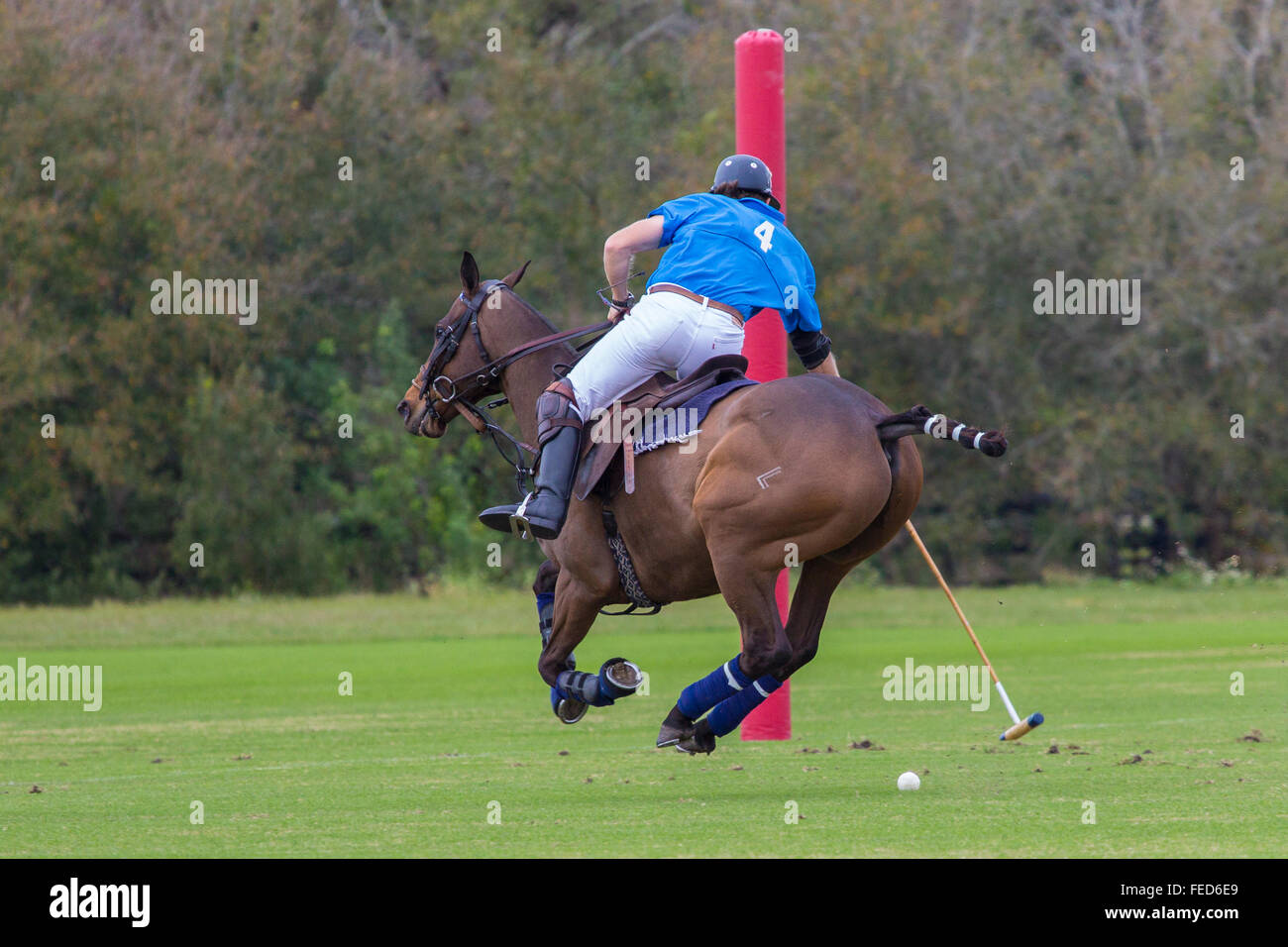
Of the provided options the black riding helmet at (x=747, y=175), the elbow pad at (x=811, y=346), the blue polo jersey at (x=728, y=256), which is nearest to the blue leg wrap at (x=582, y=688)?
the blue polo jersey at (x=728, y=256)

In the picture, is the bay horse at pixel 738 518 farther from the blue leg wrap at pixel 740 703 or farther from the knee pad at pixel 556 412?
the knee pad at pixel 556 412

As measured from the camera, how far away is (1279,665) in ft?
53.6

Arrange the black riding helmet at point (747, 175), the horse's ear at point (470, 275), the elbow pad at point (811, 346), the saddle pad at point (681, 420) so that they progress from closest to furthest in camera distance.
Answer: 1. the saddle pad at point (681, 420)
2. the black riding helmet at point (747, 175)
3. the elbow pad at point (811, 346)
4. the horse's ear at point (470, 275)

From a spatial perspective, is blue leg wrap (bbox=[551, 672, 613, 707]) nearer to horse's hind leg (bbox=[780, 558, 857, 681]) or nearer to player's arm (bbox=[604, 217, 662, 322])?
horse's hind leg (bbox=[780, 558, 857, 681])

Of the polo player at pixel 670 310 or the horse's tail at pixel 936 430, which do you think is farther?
the polo player at pixel 670 310

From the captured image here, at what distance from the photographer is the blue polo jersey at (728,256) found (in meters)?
8.37

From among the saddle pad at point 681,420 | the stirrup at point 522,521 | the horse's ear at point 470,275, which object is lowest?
the stirrup at point 522,521

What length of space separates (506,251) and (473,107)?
15.6 ft

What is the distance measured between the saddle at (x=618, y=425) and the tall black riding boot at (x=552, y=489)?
68mm

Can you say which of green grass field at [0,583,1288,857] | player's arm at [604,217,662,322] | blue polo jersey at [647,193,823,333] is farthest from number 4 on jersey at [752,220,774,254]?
green grass field at [0,583,1288,857]

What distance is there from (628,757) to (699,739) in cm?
238

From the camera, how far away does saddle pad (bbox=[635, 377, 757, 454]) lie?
802 centimetres

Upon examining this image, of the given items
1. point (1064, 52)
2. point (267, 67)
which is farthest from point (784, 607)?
point (1064, 52)
